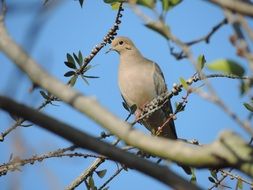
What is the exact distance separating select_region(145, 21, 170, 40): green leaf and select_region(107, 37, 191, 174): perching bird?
4512 mm

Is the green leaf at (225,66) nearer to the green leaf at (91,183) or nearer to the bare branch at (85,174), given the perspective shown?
the bare branch at (85,174)

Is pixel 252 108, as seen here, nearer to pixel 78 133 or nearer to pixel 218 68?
pixel 218 68

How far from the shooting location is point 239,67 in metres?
1.65

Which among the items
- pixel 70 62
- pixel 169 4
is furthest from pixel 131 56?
pixel 169 4

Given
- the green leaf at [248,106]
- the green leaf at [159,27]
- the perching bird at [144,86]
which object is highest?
the perching bird at [144,86]

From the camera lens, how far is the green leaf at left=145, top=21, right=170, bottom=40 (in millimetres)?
1657

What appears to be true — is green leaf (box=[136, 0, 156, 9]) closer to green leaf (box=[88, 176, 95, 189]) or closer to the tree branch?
the tree branch

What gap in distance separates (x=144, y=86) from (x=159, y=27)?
5.00m

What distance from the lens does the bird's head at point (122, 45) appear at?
25.5 feet

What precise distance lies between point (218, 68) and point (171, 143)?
32 centimetres

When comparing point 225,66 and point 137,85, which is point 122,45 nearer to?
point 137,85

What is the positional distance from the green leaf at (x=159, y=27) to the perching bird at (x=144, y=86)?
14.8 feet

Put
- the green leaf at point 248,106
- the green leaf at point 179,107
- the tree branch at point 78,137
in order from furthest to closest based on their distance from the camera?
the green leaf at point 179,107 < the green leaf at point 248,106 < the tree branch at point 78,137

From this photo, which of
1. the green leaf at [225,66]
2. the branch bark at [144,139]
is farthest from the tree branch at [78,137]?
the green leaf at [225,66]
